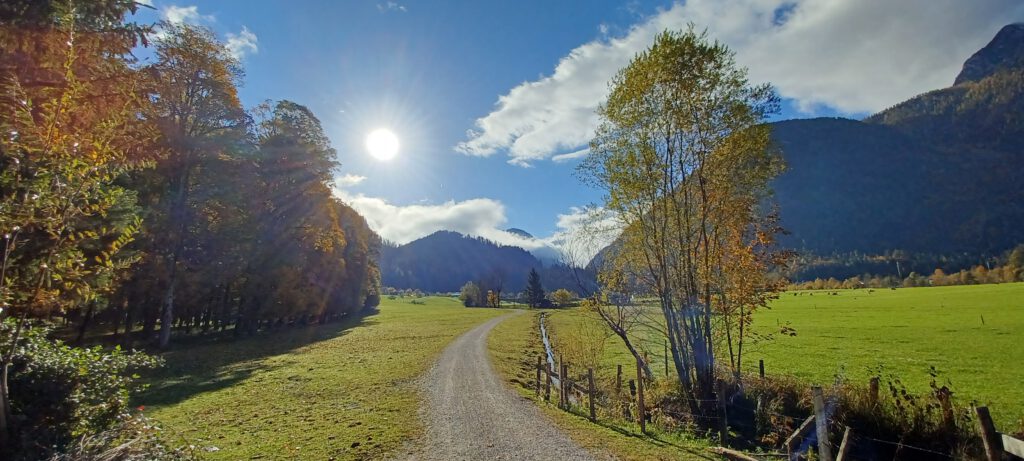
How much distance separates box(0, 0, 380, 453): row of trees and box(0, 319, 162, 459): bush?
0.10 meters

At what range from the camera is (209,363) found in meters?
21.9

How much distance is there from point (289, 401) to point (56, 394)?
8.45 metres

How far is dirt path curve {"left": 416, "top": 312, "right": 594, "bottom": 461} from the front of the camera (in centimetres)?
956

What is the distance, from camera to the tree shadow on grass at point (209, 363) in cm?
1527

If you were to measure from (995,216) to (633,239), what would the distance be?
944 feet

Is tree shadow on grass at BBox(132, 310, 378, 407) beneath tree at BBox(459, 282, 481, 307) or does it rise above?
beneath

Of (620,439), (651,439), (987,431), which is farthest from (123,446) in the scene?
(987,431)

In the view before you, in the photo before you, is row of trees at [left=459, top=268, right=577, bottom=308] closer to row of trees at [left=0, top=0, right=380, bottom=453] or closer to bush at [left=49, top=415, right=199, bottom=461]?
row of trees at [left=0, top=0, right=380, bottom=453]

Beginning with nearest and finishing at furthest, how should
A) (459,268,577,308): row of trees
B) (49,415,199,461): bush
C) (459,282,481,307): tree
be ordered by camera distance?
(49,415,199,461): bush < (459,268,577,308): row of trees < (459,282,481,307): tree

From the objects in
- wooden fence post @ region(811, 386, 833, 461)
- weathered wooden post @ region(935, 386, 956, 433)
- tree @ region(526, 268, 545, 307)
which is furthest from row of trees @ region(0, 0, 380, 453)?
tree @ region(526, 268, 545, 307)

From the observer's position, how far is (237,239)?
2886cm

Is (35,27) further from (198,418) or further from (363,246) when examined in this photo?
(363,246)

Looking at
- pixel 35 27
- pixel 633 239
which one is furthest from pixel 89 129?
pixel 633 239

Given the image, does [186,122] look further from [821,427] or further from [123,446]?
[821,427]
